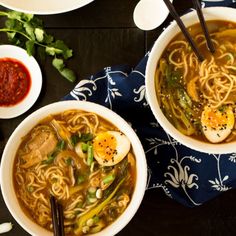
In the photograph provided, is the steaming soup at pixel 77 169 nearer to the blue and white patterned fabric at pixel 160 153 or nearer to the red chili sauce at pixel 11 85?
the blue and white patterned fabric at pixel 160 153

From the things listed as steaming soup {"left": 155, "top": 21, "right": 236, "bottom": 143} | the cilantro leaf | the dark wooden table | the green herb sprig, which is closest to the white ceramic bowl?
steaming soup {"left": 155, "top": 21, "right": 236, "bottom": 143}

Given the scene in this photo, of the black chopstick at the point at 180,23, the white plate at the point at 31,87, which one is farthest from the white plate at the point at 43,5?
the black chopstick at the point at 180,23

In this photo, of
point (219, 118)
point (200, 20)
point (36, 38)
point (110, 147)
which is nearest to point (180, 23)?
point (200, 20)

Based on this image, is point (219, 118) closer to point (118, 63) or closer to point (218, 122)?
point (218, 122)

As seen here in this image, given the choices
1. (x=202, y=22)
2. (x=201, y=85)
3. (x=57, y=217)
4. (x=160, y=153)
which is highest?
(x=202, y=22)

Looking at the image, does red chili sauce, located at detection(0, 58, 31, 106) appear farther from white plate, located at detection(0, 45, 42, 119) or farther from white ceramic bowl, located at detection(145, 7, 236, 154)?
white ceramic bowl, located at detection(145, 7, 236, 154)
